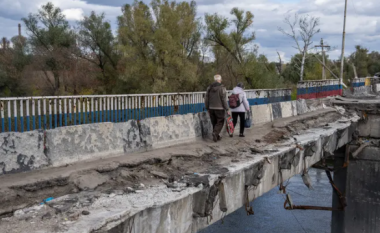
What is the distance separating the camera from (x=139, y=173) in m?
5.32

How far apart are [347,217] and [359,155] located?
227 cm

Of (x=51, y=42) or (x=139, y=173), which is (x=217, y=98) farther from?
(x=51, y=42)

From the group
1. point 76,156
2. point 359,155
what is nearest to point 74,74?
point 359,155

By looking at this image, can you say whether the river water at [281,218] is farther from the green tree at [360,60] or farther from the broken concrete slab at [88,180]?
the green tree at [360,60]

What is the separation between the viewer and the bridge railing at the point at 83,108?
24.9 ft

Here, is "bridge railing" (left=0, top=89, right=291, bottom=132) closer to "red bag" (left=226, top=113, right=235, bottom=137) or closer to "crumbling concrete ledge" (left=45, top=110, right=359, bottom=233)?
"red bag" (left=226, top=113, right=235, bottom=137)

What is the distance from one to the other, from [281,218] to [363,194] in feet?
25.2

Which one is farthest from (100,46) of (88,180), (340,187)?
(88,180)

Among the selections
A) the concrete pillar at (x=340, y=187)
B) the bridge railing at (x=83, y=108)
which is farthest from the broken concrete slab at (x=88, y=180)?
the concrete pillar at (x=340, y=187)

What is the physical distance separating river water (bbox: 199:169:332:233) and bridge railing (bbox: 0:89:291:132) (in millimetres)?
9239

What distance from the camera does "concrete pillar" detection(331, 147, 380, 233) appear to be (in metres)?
13.7

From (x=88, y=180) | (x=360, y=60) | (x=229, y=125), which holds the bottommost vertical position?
(x=88, y=180)

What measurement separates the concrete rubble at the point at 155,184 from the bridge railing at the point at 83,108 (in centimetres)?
261

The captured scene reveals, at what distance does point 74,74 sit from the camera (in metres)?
27.0
